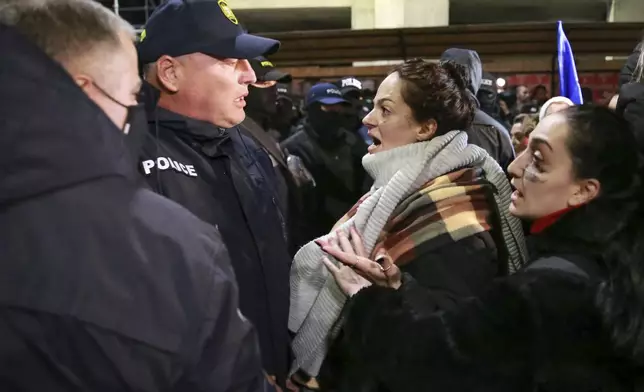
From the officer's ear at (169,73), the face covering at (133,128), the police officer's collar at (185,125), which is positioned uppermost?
the face covering at (133,128)

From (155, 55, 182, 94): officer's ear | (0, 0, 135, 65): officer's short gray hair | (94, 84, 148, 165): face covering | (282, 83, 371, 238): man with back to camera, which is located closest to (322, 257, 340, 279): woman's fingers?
(155, 55, 182, 94): officer's ear

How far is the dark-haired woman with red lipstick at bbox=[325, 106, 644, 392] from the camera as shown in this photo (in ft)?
4.28

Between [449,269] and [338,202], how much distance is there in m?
2.45

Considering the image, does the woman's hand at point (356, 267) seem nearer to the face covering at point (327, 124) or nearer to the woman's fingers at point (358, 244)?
the woman's fingers at point (358, 244)

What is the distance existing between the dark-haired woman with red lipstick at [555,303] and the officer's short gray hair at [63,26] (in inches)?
35.2

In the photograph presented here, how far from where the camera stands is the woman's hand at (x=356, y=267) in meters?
1.57

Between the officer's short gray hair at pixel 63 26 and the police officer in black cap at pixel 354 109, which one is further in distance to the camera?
the police officer in black cap at pixel 354 109

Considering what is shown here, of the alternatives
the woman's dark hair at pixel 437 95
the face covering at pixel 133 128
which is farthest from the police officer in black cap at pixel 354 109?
the face covering at pixel 133 128

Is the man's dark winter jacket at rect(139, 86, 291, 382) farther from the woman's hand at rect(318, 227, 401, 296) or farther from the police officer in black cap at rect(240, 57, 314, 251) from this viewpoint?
the police officer in black cap at rect(240, 57, 314, 251)

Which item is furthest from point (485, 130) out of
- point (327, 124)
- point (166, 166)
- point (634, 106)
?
point (166, 166)

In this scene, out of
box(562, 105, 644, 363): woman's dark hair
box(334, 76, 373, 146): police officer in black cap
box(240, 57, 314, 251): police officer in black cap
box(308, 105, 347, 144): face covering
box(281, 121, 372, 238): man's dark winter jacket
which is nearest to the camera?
box(562, 105, 644, 363): woman's dark hair

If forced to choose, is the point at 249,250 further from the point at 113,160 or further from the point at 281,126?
the point at 281,126

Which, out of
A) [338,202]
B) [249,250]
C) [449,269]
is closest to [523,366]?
[449,269]

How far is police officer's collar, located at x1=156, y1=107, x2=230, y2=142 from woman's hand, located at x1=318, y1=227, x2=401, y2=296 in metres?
0.38
